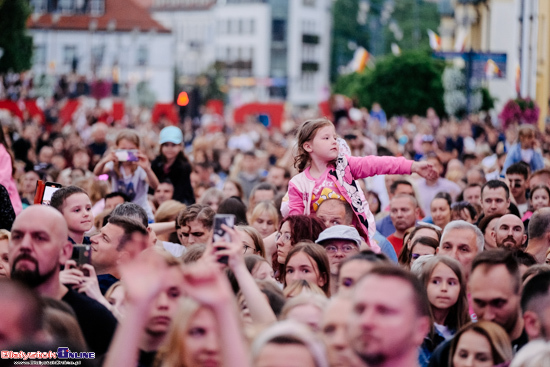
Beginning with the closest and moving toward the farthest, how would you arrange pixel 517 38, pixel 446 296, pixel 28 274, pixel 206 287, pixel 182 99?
pixel 206 287 < pixel 28 274 < pixel 446 296 < pixel 182 99 < pixel 517 38

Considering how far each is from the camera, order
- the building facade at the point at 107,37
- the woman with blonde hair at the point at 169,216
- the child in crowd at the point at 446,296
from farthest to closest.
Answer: the building facade at the point at 107,37
the woman with blonde hair at the point at 169,216
the child in crowd at the point at 446,296

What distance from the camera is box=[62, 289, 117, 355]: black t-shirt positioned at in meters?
5.34

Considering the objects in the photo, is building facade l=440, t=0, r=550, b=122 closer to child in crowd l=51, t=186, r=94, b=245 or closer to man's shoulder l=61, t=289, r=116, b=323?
child in crowd l=51, t=186, r=94, b=245

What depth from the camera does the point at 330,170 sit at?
8453mm

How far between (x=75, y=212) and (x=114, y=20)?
9211 cm

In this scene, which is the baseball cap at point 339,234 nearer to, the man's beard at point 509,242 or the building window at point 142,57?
the man's beard at point 509,242

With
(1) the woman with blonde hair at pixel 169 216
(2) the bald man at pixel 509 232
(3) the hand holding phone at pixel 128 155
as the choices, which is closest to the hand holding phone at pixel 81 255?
(1) the woman with blonde hair at pixel 169 216

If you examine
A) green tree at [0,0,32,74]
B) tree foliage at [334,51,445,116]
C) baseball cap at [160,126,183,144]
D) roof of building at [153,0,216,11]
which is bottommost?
baseball cap at [160,126,183,144]

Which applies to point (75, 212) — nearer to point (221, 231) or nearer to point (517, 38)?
point (221, 231)

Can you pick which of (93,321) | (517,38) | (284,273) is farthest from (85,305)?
(517,38)

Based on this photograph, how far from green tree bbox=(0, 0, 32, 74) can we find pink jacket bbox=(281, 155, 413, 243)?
4693cm

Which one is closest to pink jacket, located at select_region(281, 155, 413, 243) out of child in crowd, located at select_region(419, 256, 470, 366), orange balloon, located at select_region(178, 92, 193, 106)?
child in crowd, located at select_region(419, 256, 470, 366)

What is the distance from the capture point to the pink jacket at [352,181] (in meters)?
8.31

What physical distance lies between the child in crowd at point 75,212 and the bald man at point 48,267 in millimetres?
2398
